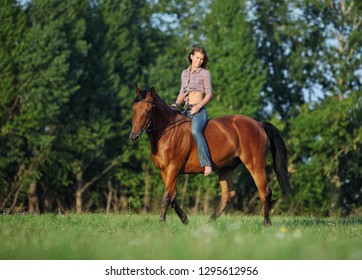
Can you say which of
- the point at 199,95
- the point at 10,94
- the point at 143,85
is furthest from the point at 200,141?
the point at 143,85

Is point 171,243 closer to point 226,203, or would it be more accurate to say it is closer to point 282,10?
point 226,203

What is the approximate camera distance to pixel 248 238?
9180 millimetres

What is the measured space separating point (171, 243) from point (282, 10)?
4424 cm

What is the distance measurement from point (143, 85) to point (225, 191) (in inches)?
1353

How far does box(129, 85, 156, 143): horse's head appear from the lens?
39.1ft

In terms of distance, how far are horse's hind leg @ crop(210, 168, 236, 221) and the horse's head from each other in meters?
2.33

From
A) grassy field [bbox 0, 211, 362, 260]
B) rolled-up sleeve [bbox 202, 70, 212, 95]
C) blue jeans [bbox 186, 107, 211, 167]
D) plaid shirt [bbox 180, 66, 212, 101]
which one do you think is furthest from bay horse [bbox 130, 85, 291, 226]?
grassy field [bbox 0, 211, 362, 260]

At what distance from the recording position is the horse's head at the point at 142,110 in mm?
11906

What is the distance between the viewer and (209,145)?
42.4 feet

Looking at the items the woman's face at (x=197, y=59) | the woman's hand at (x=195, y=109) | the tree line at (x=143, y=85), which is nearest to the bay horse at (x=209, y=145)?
the woman's hand at (x=195, y=109)

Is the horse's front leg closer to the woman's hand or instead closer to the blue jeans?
the blue jeans

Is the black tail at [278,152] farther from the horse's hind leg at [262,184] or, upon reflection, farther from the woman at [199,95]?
the woman at [199,95]

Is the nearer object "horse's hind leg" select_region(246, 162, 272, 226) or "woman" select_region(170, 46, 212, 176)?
"woman" select_region(170, 46, 212, 176)
